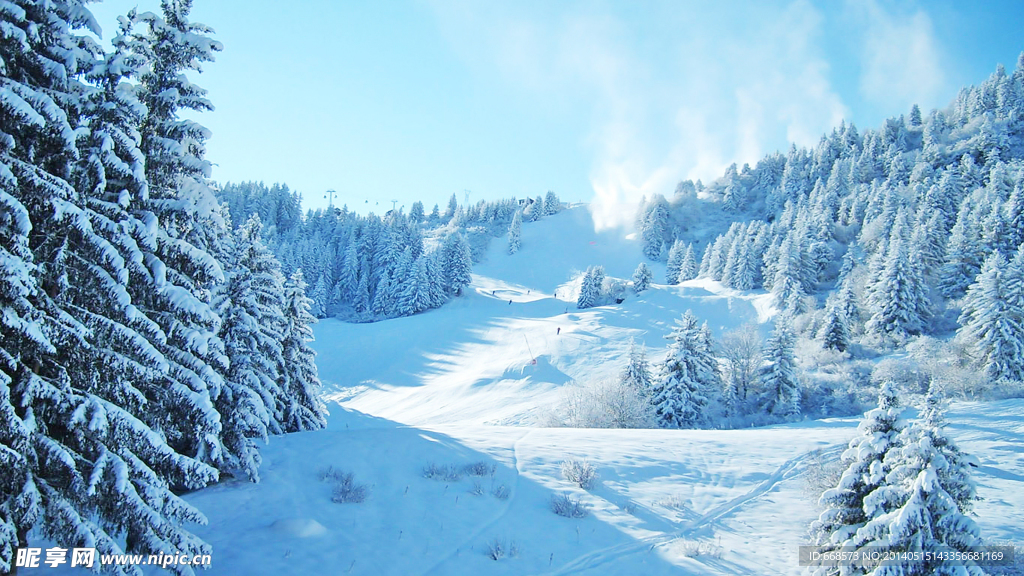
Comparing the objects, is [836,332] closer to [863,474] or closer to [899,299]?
[899,299]

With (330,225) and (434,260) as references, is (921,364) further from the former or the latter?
(330,225)

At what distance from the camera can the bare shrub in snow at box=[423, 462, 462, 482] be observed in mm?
13225

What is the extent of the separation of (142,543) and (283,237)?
347 ft

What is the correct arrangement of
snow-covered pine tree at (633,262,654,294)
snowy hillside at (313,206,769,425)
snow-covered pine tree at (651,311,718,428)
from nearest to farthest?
snow-covered pine tree at (651,311,718,428), snowy hillside at (313,206,769,425), snow-covered pine tree at (633,262,654,294)

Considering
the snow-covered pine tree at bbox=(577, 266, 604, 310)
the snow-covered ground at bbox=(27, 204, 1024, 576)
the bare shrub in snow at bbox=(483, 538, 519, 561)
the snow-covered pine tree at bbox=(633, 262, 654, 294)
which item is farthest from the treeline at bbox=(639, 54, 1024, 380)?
the bare shrub in snow at bbox=(483, 538, 519, 561)

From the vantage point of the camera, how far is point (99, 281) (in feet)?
24.8

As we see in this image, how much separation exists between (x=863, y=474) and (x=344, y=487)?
446 inches

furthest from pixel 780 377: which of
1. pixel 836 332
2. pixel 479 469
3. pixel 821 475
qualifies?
pixel 479 469

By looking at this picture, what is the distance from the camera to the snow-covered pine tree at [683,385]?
108 ft

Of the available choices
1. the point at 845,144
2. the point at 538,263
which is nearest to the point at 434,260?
the point at 538,263

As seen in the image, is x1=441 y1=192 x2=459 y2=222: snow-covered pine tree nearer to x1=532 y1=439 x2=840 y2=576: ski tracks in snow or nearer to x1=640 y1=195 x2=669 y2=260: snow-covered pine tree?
x1=640 y1=195 x2=669 y2=260: snow-covered pine tree

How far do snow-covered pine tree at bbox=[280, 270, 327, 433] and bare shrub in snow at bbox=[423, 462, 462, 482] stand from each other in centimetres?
890

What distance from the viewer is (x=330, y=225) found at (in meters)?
106

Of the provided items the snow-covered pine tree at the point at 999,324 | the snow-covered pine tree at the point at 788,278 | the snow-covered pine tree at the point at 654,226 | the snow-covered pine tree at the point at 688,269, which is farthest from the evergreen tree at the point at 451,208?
the snow-covered pine tree at the point at 999,324
